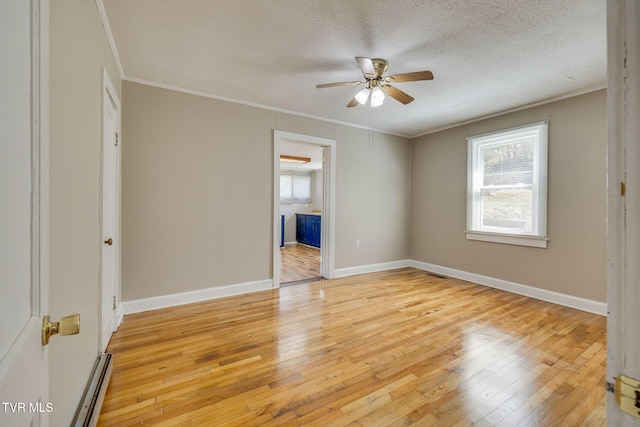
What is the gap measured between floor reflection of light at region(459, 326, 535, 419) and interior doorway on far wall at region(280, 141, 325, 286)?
3.12 meters

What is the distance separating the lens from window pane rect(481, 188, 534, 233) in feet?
11.7

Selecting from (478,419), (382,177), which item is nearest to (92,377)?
(478,419)

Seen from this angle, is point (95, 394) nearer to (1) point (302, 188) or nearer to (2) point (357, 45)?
(2) point (357, 45)

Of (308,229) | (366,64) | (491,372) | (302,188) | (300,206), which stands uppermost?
(366,64)

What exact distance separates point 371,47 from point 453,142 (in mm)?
2801

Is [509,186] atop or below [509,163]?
below

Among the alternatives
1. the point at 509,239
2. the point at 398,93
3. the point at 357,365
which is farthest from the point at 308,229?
the point at 357,365

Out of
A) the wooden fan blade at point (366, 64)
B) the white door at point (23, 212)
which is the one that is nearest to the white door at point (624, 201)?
the white door at point (23, 212)

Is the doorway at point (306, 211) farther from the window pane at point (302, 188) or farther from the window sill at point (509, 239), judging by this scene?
the window sill at point (509, 239)

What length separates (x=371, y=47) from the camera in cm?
228

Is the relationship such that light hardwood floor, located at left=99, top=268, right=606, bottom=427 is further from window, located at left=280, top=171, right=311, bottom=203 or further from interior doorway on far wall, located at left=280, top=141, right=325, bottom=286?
window, located at left=280, top=171, right=311, bottom=203

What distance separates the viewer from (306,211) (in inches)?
343

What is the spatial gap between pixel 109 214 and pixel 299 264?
3.48 m

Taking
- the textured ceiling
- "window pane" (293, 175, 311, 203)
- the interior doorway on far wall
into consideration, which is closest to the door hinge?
the textured ceiling
